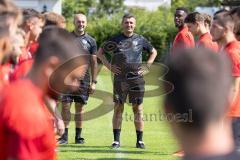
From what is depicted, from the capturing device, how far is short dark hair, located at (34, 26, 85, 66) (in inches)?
142

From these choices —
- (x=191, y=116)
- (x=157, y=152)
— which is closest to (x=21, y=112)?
(x=191, y=116)

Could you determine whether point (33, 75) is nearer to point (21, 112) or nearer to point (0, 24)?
point (21, 112)

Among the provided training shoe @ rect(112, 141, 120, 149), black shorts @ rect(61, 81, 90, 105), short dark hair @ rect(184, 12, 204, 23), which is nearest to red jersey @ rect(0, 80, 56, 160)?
short dark hair @ rect(184, 12, 204, 23)

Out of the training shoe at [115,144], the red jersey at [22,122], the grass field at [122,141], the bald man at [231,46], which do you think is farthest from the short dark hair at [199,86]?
the training shoe at [115,144]

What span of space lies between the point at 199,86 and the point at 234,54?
4913 millimetres

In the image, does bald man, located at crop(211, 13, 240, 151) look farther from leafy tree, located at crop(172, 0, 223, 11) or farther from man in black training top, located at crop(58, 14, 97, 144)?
leafy tree, located at crop(172, 0, 223, 11)

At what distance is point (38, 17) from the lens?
8.50m

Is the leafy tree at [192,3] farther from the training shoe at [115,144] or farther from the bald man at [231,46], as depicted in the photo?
the bald man at [231,46]

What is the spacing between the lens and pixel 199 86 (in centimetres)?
245

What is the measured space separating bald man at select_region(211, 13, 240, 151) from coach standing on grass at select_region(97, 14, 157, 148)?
388cm

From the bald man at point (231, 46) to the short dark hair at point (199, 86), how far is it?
4683 mm

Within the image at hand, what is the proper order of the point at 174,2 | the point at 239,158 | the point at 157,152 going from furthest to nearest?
the point at 174,2 < the point at 157,152 < the point at 239,158

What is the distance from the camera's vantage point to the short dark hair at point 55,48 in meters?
3.61

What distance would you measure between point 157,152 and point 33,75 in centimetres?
713
